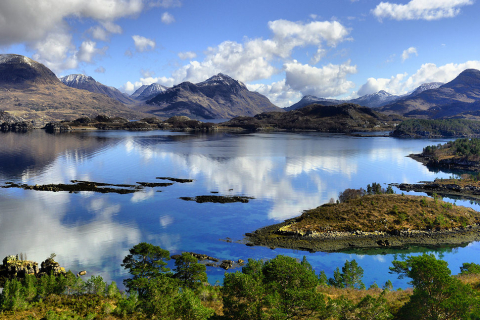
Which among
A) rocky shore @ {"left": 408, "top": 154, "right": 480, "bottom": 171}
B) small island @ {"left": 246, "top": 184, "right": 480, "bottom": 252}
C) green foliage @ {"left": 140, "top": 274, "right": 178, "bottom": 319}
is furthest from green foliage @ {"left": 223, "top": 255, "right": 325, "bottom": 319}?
rocky shore @ {"left": 408, "top": 154, "right": 480, "bottom": 171}

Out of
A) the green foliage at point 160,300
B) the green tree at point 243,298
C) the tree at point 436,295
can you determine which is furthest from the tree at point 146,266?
the tree at point 436,295

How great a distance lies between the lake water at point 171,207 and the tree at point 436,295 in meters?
22.4

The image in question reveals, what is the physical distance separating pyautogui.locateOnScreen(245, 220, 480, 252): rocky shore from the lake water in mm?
2215

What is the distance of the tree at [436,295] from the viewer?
24.3m

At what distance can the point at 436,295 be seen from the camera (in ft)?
86.4

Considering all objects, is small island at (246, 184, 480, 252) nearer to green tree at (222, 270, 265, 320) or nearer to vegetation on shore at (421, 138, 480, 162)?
green tree at (222, 270, 265, 320)

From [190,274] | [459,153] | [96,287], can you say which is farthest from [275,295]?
[459,153]

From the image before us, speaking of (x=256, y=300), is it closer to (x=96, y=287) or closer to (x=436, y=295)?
(x=436, y=295)

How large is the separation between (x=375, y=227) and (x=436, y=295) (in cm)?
3977

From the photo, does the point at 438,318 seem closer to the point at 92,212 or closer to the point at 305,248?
the point at 305,248

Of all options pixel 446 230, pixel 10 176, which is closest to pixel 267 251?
pixel 446 230

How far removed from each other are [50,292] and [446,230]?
236ft

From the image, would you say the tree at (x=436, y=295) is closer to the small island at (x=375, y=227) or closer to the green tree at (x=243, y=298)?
the green tree at (x=243, y=298)

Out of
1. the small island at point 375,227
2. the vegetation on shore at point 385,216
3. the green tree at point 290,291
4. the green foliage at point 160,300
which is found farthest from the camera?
the vegetation on shore at point 385,216
